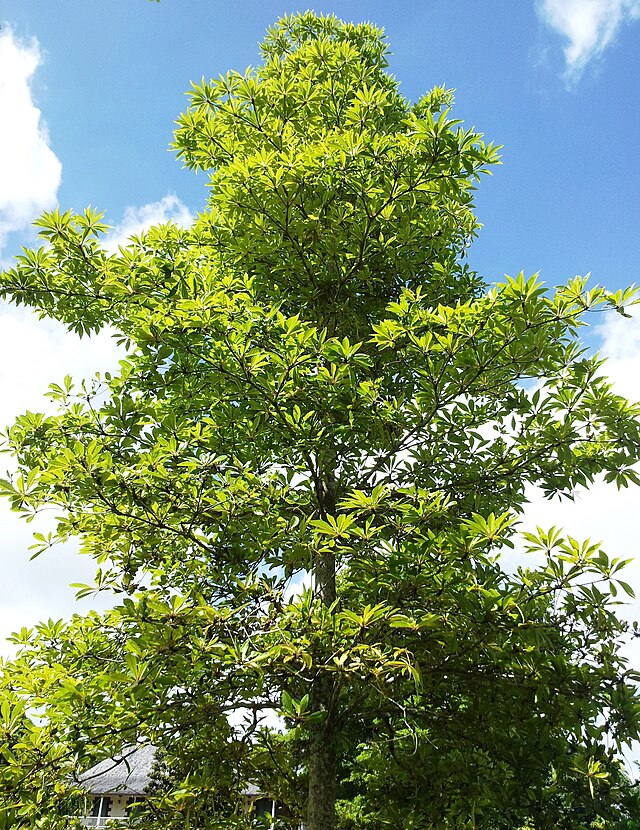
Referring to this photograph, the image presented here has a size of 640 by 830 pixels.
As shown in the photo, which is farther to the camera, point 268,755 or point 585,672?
point 268,755

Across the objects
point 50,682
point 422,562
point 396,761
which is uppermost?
point 422,562

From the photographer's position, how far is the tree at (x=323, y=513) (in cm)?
479

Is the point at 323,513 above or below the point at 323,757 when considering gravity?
above

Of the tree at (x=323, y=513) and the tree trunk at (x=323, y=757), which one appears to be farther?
the tree trunk at (x=323, y=757)

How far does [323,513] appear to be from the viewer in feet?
23.0

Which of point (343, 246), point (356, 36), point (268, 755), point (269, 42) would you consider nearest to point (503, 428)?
point (343, 246)

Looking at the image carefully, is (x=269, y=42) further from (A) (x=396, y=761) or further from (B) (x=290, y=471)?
(A) (x=396, y=761)

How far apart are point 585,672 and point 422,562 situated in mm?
1715

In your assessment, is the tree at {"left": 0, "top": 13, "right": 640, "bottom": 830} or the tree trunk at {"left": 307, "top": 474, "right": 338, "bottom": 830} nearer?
the tree at {"left": 0, "top": 13, "right": 640, "bottom": 830}

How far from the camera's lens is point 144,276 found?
593 centimetres

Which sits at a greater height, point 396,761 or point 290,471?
point 290,471

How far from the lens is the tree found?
4.79m

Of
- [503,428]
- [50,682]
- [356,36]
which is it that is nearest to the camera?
[50,682]

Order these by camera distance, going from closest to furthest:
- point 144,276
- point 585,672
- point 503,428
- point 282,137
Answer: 1. point 585,672
2. point 144,276
3. point 503,428
4. point 282,137
